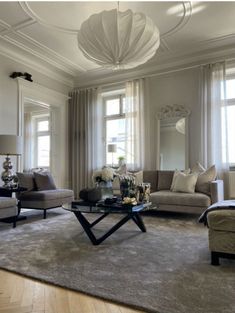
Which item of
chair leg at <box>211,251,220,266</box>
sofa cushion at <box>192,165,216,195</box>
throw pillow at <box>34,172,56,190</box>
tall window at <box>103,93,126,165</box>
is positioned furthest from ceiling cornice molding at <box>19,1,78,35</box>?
chair leg at <box>211,251,220,266</box>

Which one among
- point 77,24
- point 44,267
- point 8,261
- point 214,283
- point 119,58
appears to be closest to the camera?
point 214,283

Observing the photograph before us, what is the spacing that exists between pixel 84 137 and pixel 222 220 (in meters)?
4.78

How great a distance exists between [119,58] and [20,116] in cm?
300

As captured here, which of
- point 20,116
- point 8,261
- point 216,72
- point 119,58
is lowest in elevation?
point 8,261

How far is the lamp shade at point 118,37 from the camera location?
117 inches

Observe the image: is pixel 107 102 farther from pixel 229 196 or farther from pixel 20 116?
pixel 229 196

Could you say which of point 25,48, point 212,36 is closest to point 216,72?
point 212,36

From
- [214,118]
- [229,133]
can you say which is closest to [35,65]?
[214,118]

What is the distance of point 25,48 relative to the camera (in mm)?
5113

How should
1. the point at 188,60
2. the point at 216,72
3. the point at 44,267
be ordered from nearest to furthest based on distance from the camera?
the point at 44,267, the point at 216,72, the point at 188,60

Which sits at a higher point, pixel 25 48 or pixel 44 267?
pixel 25 48

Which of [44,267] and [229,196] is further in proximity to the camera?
[229,196]

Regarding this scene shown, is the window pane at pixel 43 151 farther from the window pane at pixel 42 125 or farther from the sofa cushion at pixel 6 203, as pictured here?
the sofa cushion at pixel 6 203

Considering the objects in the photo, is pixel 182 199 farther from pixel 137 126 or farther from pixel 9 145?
pixel 9 145
